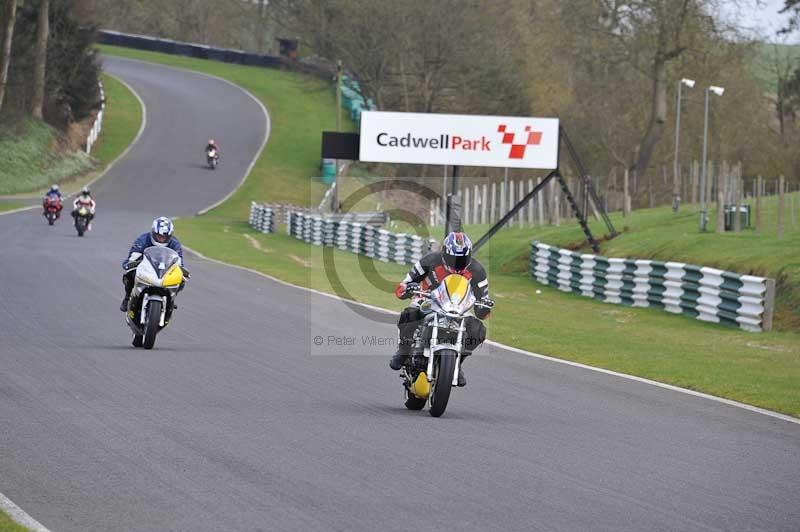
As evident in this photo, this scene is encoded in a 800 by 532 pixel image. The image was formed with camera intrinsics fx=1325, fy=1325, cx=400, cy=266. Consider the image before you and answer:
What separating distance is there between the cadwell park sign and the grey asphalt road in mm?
14312

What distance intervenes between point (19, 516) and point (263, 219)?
43.0m

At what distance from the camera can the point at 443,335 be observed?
10938 millimetres

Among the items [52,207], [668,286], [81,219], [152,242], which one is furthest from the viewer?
[52,207]

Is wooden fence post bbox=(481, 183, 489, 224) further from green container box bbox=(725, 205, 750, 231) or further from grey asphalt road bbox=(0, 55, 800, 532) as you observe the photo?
grey asphalt road bbox=(0, 55, 800, 532)

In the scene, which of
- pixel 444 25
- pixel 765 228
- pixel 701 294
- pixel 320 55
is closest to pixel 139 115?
pixel 320 55

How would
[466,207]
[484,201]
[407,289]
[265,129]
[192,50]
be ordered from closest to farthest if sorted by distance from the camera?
[407,289], [484,201], [466,207], [265,129], [192,50]

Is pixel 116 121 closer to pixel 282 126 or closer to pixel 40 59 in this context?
pixel 282 126

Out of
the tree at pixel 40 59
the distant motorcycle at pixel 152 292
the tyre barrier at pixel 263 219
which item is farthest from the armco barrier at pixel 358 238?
the tree at pixel 40 59

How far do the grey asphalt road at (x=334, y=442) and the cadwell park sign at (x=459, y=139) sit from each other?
14.3 meters

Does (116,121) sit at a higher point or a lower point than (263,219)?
higher

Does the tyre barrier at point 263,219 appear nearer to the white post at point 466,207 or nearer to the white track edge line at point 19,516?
the white post at point 466,207

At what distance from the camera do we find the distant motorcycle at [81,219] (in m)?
37.0

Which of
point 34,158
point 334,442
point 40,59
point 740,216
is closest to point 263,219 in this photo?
point 34,158

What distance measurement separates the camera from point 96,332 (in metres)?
17.1
